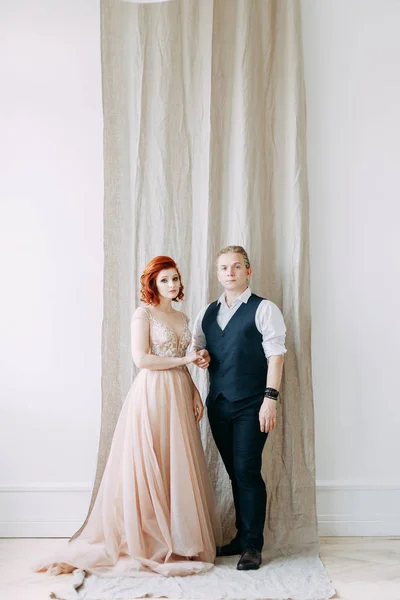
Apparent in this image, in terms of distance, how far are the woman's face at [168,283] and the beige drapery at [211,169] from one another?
0.99 feet

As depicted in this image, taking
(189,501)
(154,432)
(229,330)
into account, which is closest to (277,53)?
(229,330)

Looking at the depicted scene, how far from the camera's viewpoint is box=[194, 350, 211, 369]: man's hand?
122 inches

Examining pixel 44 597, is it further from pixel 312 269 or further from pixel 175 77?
pixel 175 77

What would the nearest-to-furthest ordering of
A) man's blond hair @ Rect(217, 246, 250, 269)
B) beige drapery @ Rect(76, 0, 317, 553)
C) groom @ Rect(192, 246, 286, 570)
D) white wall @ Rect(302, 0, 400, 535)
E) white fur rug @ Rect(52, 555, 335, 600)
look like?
white fur rug @ Rect(52, 555, 335, 600), groom @ Rect(192, 246, 286, 570), man's blond hair @ Rect(217, 246, 250, 269), beige drapery @ Rect(76, 0, 317, 553), white wall @ Rect(302, 0, 400, 535)

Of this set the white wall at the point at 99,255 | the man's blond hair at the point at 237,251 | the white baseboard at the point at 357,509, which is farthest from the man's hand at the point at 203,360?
the white baseboard at the point at 357,509

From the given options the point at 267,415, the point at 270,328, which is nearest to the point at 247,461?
the point at 267,415

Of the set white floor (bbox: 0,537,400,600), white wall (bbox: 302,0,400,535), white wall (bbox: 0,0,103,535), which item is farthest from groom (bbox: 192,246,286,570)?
white wall (bbox: 0,0,103,535)

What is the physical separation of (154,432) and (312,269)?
1.21 m

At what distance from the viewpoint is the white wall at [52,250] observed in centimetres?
354

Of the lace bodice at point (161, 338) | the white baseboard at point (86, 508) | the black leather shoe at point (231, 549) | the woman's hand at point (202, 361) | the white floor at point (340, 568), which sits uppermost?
the lace bodice at point (161, 338)

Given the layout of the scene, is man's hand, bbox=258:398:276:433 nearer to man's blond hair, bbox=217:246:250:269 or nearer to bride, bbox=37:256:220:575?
bride, bbox=37:256:220:575

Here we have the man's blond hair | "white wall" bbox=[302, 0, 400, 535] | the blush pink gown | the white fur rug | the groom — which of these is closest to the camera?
the white fur rug

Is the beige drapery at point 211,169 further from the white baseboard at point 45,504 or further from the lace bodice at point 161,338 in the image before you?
the white baseboard at point 45,504

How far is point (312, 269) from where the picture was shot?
3.53m
